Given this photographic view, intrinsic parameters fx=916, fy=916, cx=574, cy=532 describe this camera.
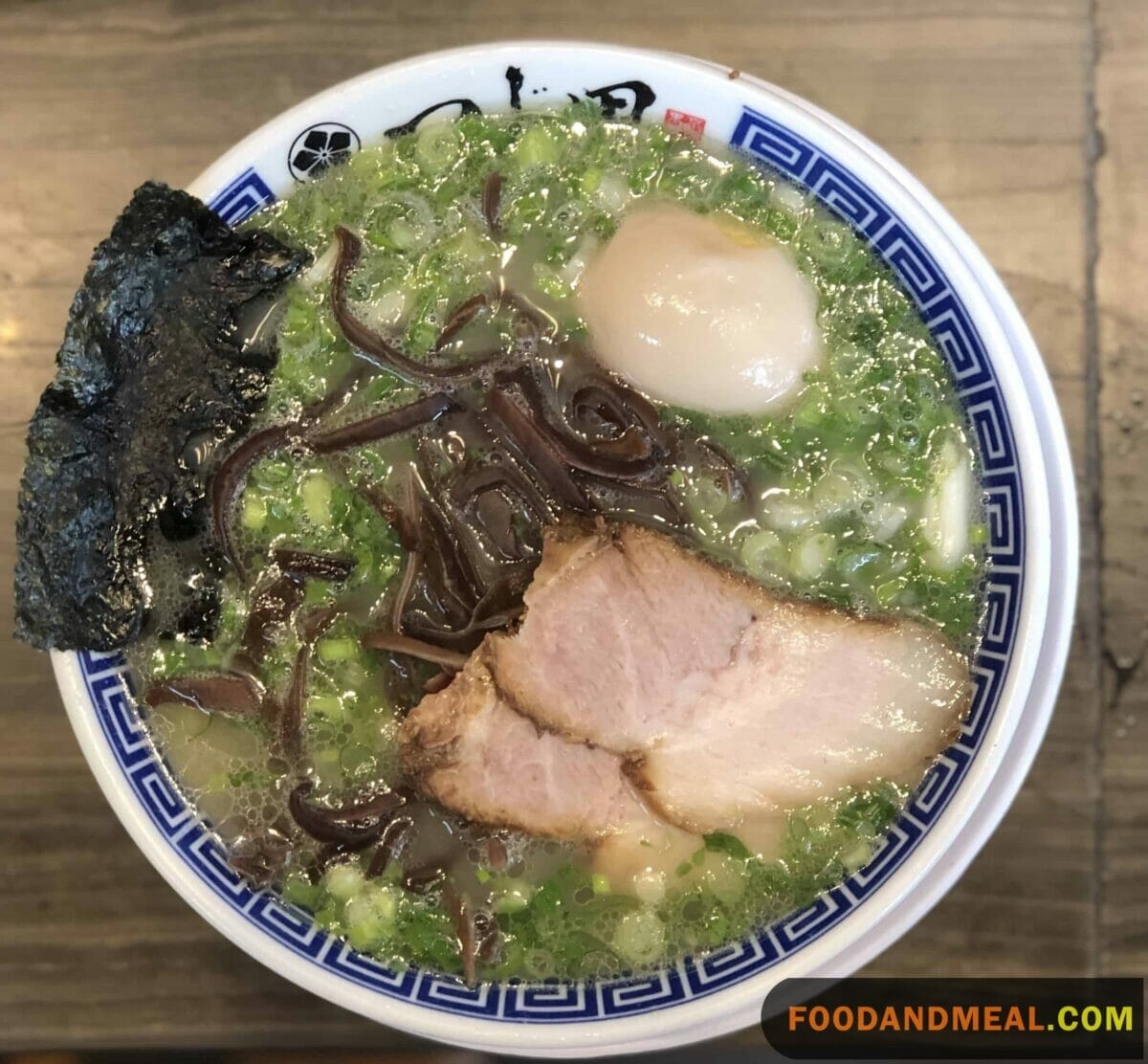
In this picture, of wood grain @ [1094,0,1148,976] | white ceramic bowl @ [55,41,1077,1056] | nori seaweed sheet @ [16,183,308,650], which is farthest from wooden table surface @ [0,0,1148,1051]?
nori seaweed sheet @ [16,183,308,650]

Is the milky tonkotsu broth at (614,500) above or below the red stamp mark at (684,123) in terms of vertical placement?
below

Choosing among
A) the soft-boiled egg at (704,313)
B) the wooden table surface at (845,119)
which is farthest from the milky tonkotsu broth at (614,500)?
the wooden table surface at (845,119)

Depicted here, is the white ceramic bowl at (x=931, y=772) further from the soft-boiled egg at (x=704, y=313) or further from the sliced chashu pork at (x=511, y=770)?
the sliced chashu pork at (x=511, y=770)

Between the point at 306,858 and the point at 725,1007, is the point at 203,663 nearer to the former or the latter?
the point at 306,858

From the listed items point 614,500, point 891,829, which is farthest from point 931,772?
point 614,500

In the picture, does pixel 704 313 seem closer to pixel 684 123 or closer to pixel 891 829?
pixel 684 123

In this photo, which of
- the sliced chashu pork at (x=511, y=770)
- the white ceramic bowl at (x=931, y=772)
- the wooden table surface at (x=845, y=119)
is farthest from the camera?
the wooden table surface at (x=845, y=119)

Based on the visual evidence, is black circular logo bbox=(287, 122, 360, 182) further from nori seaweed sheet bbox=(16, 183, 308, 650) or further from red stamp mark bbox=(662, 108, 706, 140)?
red stamp mark bbox=(662, 108, 706, 140)
